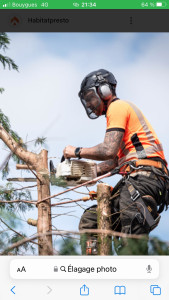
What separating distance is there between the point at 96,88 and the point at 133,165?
3.43ft


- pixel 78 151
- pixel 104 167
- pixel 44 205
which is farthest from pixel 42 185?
pixel 104 167

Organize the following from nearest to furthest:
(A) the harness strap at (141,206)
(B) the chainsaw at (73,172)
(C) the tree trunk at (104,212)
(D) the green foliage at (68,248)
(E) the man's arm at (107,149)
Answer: (D) the green foliage at (68,248) < (A) the harness strap at (141,206) < (C) the tree trunk at (104,212) < (E) the man's arm at (107,149) < (B) the chainsaw at (73,172)

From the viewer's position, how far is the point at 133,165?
16.9 feet

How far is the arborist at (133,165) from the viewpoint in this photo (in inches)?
195

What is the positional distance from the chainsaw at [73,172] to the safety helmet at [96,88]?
72cm

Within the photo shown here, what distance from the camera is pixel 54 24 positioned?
482cm

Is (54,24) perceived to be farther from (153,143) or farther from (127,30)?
(153,143)

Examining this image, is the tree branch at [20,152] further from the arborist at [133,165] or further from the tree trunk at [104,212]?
the tree trunk at [104,212]

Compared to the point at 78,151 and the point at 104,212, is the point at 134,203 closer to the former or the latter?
the point at 104,212
